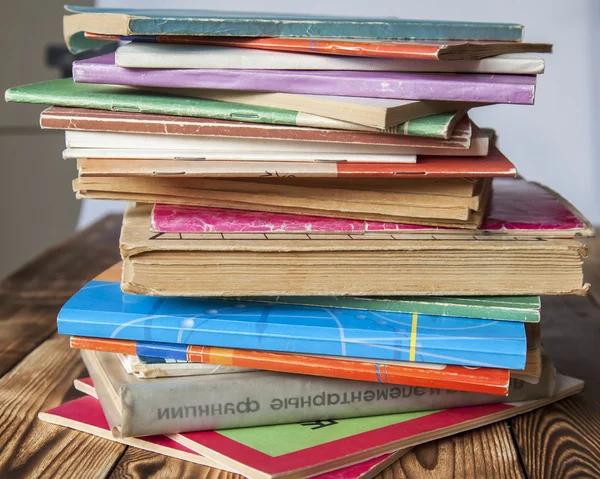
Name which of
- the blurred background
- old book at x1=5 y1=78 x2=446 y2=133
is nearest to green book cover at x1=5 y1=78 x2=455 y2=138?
old book at x1=5 y1=78 x2=446 y2=133

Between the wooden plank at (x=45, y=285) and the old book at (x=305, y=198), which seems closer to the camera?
the old book at (x=305, y=198)

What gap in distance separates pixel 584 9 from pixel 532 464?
1.48 meters

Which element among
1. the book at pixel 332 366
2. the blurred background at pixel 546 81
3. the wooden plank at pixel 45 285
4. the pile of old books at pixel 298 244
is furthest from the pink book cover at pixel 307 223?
the blurred background at pixel 546 81

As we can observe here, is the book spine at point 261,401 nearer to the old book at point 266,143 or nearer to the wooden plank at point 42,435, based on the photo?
the wooden plank at point 42,435

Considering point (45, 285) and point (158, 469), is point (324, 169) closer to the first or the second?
point (158, 469)

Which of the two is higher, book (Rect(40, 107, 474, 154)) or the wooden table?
book (Rect(40, 107, 474, 154))

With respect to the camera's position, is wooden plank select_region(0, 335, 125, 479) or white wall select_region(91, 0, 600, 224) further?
white wall select_region(91, 0, 600, 224)

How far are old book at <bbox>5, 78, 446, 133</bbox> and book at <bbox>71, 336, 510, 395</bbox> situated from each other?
0.65 ft

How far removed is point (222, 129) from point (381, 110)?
0.14 meters

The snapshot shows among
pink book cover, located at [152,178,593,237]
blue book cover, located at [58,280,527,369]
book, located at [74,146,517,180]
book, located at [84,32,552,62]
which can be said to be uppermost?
book, located at [84,32,552,62]

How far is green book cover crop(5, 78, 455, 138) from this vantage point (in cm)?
60

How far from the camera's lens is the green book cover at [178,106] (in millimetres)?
605

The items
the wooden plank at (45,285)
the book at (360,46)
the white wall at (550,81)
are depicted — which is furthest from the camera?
the white wall at (550,81)

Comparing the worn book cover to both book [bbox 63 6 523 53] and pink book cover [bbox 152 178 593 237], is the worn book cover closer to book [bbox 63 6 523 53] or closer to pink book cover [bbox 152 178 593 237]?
pink book cover [bbox 152 178 593 237]
